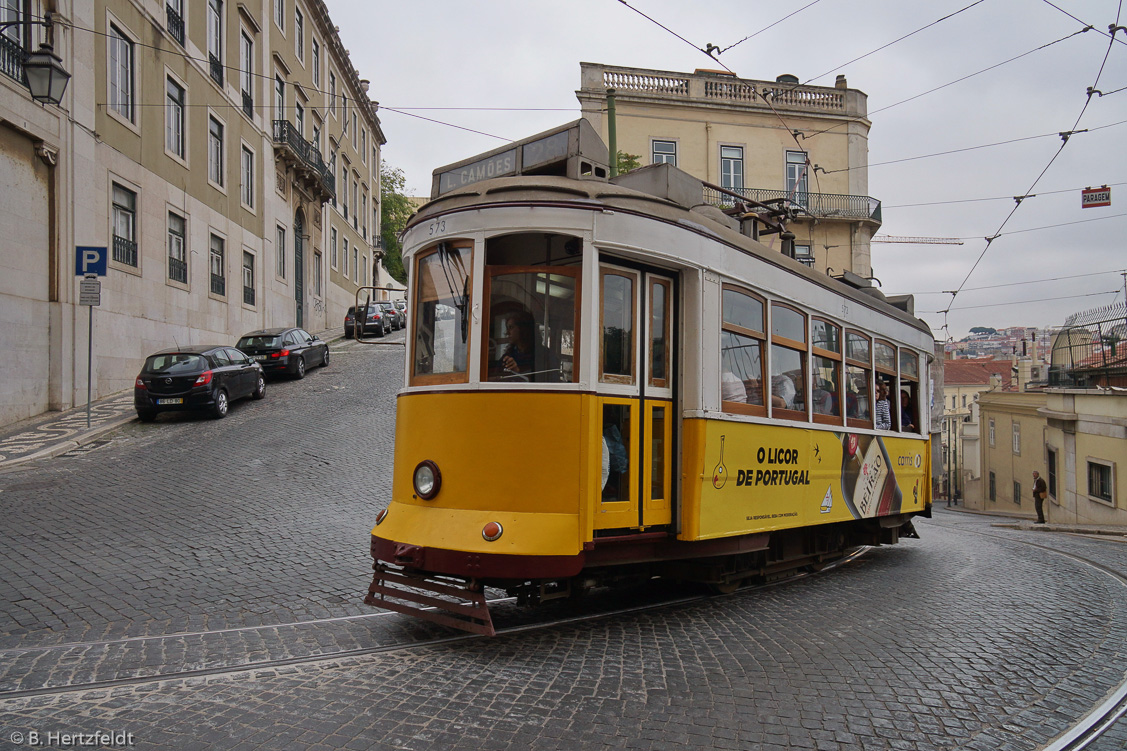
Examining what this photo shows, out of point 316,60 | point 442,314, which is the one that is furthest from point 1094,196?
point 316,60

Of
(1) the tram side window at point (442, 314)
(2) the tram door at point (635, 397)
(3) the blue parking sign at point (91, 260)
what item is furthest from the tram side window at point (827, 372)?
(3) the blue parking sign at point (91, 260)

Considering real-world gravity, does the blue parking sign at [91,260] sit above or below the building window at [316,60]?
below

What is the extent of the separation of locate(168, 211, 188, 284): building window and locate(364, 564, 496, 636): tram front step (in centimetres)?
1914

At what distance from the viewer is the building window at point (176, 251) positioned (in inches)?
850

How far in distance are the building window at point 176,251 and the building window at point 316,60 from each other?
17.5 m

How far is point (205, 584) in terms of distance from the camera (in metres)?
6.80

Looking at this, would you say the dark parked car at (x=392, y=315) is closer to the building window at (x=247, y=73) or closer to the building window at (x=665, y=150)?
the building window at (x=247, y=73)

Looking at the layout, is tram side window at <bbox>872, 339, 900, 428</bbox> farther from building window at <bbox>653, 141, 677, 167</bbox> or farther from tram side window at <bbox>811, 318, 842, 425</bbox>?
building window at <bbox>653, 141, 677, 167</bbox>

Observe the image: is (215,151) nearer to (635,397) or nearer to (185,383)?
(185,383)

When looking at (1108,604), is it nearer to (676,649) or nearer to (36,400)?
(676,649)

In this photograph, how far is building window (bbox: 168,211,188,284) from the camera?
21594mm

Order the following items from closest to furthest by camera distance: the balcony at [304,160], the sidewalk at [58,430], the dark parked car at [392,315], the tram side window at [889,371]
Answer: the tram side window at [889,371], the sidewalk at [58,430], the balcony at [304,160], the dark parked car at [392,315]

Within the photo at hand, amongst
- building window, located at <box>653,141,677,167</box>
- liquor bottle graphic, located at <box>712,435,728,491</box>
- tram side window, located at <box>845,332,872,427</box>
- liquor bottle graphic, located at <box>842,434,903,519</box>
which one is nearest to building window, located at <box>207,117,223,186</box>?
building window, located at <box>653,141,677,167</box>

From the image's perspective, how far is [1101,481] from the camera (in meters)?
21.8
